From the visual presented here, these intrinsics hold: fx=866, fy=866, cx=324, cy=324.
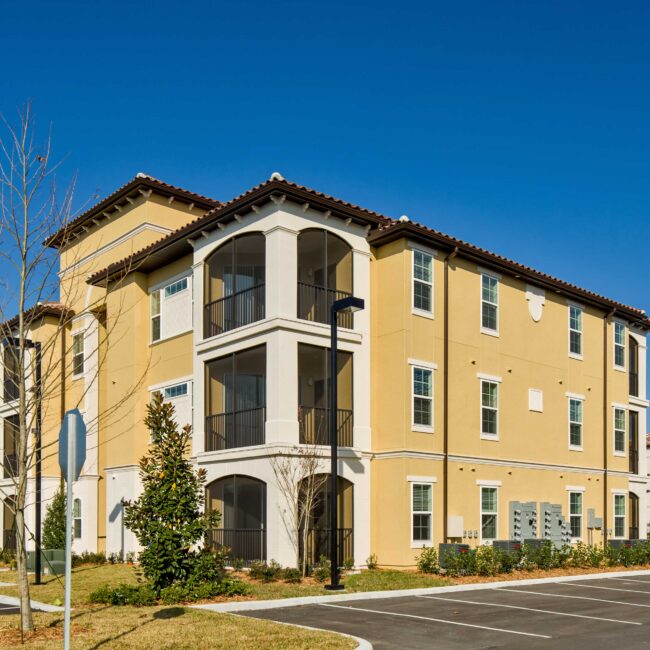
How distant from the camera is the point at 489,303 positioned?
2852 centimetres

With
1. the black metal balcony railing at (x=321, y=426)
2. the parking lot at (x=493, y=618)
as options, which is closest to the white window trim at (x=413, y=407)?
the black metal balcony railing at (x=321, y=426)

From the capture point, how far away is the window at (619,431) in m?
34.5

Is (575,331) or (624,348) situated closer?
(575,331)

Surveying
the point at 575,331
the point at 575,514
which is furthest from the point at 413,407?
the point at 575,331

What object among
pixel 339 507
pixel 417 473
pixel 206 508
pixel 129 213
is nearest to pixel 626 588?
pixel 417 473

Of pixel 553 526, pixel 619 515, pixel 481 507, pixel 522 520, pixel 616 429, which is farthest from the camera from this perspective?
pixel 616 429

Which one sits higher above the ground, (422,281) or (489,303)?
(422,281)

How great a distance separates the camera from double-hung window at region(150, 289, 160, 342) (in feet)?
97.0

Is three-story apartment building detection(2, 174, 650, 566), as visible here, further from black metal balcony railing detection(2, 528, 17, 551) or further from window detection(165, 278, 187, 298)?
black metal balcony railing detection(2, 528, 17, 551)

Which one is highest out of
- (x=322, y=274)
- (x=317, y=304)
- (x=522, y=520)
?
(x=322, y=274)

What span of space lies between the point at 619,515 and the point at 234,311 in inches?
721

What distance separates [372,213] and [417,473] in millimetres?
7617

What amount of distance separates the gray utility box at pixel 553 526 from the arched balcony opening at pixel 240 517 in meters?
9.56

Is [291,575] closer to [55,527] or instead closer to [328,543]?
[328,543]
